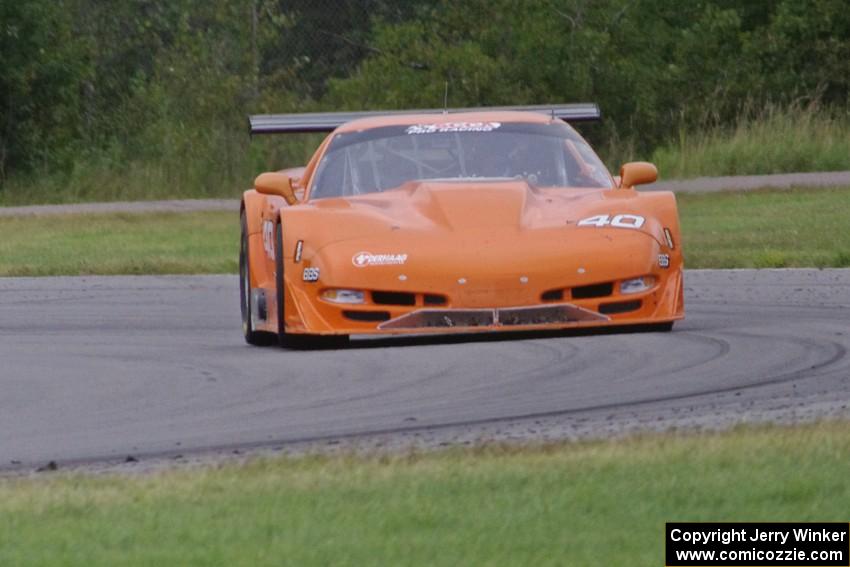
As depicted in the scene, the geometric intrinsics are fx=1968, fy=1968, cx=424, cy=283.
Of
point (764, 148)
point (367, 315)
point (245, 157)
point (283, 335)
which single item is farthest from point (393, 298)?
point (245, 157)

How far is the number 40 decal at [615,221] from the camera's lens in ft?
31.9

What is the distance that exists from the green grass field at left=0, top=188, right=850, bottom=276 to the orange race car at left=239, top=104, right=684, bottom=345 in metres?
4.91

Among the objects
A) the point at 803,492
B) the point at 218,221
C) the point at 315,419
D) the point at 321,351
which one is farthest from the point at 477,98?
the point at 803,492

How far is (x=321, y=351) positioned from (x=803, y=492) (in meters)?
4.52

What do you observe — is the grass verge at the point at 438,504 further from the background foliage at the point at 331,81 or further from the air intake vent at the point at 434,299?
the background foliage at the point at 331,81

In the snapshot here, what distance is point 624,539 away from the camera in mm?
4965

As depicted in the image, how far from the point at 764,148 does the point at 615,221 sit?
17.4 metres

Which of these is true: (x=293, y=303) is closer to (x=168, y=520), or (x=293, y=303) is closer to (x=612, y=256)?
(x=612, y=256)

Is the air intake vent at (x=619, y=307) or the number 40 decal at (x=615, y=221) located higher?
the number 40 decal at (x=615, y=221)

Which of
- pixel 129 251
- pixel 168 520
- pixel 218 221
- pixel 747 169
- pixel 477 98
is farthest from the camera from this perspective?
pixel 477 98

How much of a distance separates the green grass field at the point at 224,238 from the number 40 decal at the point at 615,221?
5.33 metres

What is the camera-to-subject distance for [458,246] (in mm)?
9445

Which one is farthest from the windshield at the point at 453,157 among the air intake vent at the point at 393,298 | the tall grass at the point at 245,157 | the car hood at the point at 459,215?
the tall grass at the point at 245,157
